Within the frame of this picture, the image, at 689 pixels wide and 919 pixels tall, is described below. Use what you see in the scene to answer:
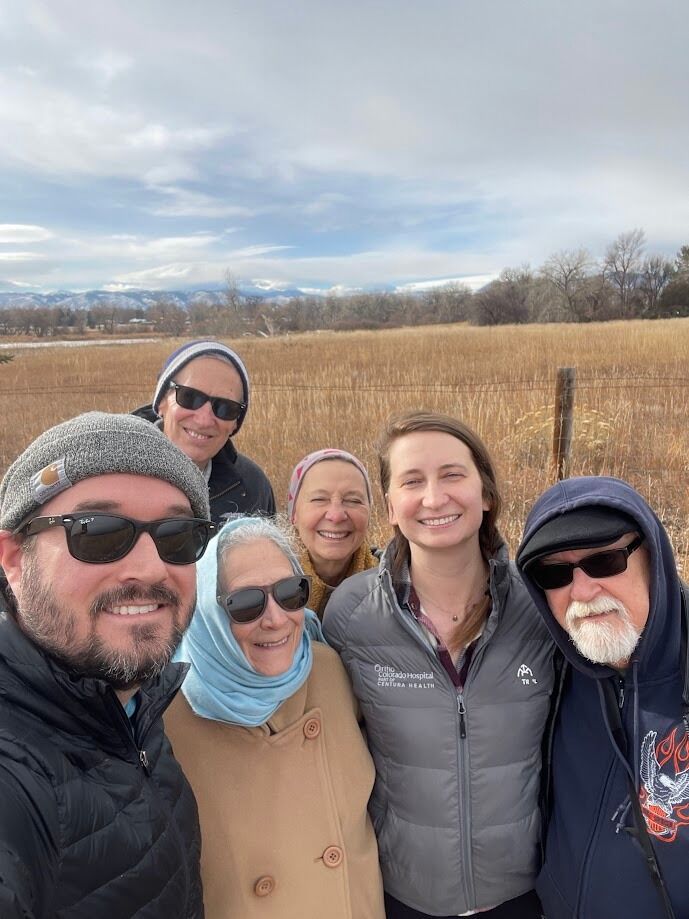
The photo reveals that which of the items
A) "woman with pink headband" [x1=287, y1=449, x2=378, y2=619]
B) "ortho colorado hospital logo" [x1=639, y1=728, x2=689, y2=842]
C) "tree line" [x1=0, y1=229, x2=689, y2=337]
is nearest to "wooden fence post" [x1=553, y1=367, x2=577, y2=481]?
"woman with pink headband" [x1=287, y1=449, x2=378, y2=619]

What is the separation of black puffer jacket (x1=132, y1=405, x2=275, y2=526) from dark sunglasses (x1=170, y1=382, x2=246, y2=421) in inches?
10.4

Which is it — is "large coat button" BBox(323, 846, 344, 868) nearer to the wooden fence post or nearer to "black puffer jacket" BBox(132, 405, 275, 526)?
"black puffer jacket" BBox(132, 405, 275, 526)

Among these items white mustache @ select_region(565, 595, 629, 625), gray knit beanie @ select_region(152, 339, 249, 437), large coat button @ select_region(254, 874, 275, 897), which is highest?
gray knit beanie @ select_region(152, 339, 249, 437)

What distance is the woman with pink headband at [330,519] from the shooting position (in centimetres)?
265

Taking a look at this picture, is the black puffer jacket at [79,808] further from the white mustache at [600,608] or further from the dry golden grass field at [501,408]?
the dry golden grass field at [501,408]

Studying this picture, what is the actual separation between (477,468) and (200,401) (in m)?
1.64

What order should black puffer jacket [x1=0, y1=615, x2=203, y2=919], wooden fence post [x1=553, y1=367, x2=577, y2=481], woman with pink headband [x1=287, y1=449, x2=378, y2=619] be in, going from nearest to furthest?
black puffer jacket [x1=0, y1=615, x2=203, y2=919]
woman with pink headband [x1=287, y1=449, x2=378, y2=619]
wooden fence post [x1=553, y1=367, x2=577, y2=481]

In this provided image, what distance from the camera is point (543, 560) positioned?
71.8 inches

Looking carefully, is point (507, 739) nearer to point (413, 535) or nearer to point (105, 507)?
point (413, 535)

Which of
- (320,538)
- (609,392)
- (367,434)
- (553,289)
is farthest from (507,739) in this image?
(553,289)

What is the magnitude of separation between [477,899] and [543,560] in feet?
3.75

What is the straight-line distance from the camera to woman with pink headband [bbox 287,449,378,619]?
2.65m

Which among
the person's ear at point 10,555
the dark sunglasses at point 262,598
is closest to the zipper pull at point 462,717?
the dark sunglasses at point 262,598

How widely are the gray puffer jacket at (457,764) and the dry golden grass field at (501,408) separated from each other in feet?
11.5
